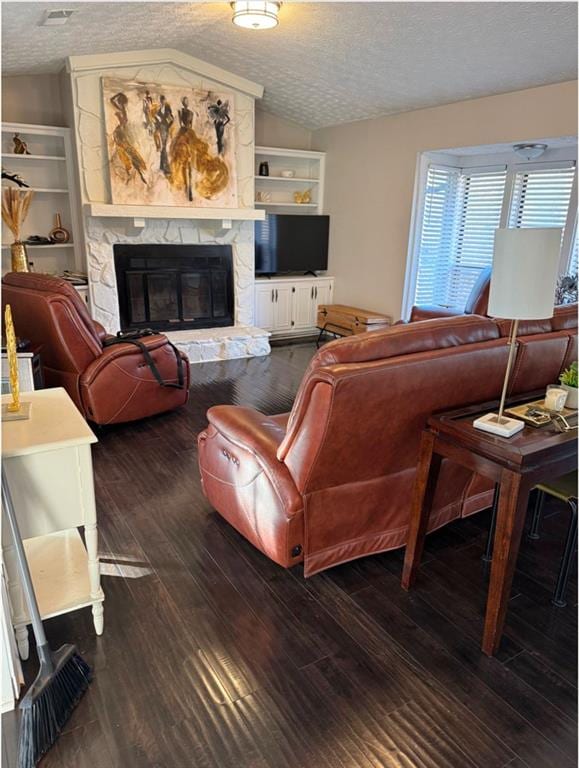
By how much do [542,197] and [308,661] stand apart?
187 inches

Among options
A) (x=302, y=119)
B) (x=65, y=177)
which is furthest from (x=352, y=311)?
(x=65, y=177)

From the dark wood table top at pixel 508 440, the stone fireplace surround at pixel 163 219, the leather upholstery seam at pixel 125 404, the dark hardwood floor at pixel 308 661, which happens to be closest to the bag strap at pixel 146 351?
the leather upholstery seam at pixel 125 404

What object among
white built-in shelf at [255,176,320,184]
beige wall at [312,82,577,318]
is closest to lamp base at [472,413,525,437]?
beige wall at [312,82,577,318]

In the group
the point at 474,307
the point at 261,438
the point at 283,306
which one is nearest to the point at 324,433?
the point at 261,438

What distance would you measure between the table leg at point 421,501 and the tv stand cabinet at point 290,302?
474 cm

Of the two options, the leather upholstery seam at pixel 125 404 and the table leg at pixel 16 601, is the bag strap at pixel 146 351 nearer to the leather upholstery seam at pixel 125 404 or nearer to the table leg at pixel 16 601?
the leather upholstery seam at pixel 125 404

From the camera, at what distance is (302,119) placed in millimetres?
6578

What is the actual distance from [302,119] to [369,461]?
5.80 metres

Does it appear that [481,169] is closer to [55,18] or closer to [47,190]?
[55,18]

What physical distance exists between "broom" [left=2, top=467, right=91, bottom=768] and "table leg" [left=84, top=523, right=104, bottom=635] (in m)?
0.19

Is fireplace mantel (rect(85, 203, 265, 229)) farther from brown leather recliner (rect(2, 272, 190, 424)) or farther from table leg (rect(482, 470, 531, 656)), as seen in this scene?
table leg (rect(482, 470, 531, 656))

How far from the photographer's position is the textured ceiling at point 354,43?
140 inches

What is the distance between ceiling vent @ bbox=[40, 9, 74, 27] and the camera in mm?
3523

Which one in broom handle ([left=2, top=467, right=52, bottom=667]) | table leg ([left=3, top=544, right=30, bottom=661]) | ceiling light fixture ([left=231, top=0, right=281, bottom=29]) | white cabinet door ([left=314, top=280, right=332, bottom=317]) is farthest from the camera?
white cabinet door ([left=314, top=280, right=332, bottom=317])
